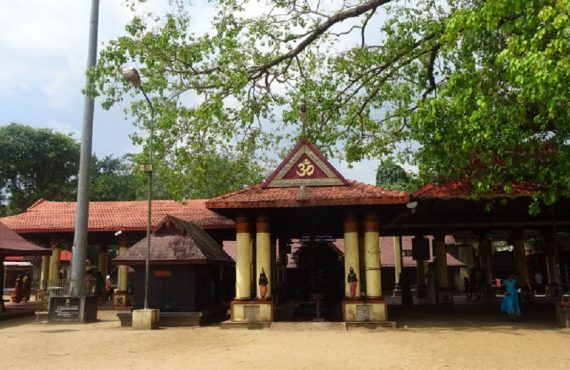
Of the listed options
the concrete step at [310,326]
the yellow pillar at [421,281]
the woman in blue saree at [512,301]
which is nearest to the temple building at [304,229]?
the concrete step at [310,326]

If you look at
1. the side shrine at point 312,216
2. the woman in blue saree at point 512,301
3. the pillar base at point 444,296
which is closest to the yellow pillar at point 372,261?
the side shrine at point 312,216

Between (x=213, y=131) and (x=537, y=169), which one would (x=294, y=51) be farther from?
(x=537, y=169)

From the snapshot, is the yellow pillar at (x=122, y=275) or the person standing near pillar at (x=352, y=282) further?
the yellow pillar at (x=122, y=275)

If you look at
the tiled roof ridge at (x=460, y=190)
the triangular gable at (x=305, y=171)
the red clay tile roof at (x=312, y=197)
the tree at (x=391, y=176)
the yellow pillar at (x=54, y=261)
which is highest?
the tree at (x=391, y=176)

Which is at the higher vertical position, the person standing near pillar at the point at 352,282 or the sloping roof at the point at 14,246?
the sloping roof at the point at 14,246

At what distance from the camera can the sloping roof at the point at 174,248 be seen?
45.5 feet

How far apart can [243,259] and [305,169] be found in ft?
9.76

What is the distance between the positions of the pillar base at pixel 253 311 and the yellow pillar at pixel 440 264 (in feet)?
31.2

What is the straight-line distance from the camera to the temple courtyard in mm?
7832

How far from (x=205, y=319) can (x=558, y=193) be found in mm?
9774

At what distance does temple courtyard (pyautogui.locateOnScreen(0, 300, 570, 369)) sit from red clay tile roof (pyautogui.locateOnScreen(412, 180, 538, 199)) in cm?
341

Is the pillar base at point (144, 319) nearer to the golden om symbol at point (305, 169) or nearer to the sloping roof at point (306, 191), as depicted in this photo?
the sloping roof at point (306, 191)

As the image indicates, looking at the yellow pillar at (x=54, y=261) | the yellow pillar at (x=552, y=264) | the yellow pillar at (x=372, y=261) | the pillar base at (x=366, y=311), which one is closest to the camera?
the pillar base at (x=366, y=311)

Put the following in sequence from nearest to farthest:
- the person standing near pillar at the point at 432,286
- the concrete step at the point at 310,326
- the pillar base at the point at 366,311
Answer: the concrete step at the point at 310,326 < the pillar base at the point at 366,311 < the person standing near pillar at the point at 432,286
